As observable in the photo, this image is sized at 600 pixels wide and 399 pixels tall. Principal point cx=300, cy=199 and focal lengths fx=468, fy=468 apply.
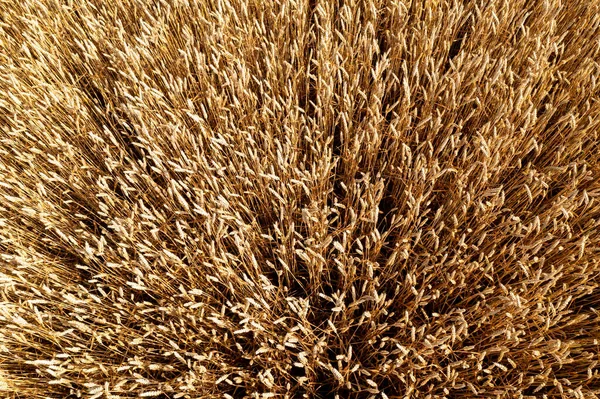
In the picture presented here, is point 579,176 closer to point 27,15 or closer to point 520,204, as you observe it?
point 520,204

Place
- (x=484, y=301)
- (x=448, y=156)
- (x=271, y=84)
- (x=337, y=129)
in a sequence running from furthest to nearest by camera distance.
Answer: (x=337, y=129)
(x=271, y=84)
(x=448, y=156)
(x=484, y=301)

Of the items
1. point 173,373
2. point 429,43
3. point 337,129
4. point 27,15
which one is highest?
point 27,15

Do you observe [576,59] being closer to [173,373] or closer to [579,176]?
[579,176]

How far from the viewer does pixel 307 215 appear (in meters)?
1.11

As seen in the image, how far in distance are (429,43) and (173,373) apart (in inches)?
46.9

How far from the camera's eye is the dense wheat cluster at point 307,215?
1148 millimetres

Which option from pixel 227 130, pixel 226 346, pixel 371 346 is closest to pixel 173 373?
pixel 226 346

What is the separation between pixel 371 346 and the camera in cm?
120

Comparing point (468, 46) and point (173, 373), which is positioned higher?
point (468, 46)

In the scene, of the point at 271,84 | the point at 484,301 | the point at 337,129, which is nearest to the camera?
the point at 484,301

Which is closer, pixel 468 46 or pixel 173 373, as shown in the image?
pixel 173 373

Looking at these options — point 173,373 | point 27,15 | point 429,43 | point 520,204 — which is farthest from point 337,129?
point 27,15

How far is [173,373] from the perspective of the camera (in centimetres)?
130

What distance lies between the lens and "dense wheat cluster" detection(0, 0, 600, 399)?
45.2 inches
